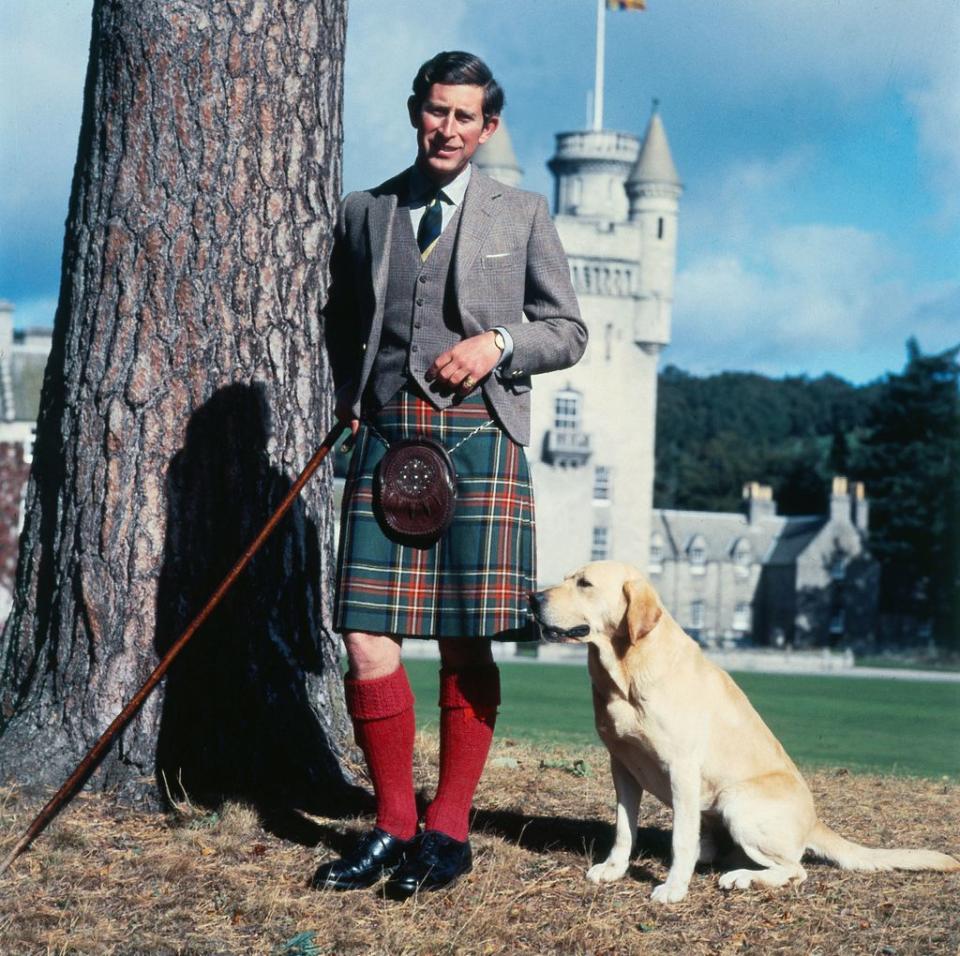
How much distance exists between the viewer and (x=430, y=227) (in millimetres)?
4469

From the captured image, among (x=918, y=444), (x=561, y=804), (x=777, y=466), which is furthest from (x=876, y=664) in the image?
(x=561, y=804)

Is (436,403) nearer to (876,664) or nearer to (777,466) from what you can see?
(876,664)

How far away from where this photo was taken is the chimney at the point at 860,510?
61312mm

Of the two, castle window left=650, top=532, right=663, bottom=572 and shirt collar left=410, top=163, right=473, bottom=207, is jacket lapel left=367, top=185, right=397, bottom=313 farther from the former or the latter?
castle window left=650, top=532, right=663, bottom=572

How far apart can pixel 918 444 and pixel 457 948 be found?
5449 centimetres

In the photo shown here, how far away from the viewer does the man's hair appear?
4.34 meters

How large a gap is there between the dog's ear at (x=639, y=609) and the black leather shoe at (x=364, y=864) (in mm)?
910

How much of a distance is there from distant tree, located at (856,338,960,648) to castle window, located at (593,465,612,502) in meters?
9.94

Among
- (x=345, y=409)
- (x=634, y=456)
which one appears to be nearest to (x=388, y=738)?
(x=345, y=409)

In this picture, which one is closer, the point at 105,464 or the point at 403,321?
the point at 403,321

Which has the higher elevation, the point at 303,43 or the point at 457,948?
the point at 303,43

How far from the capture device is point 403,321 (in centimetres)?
443

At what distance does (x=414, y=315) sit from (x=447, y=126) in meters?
0.55

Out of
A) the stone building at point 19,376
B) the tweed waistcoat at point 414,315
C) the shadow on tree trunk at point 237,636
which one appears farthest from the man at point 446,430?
the stone building at point 19,376
